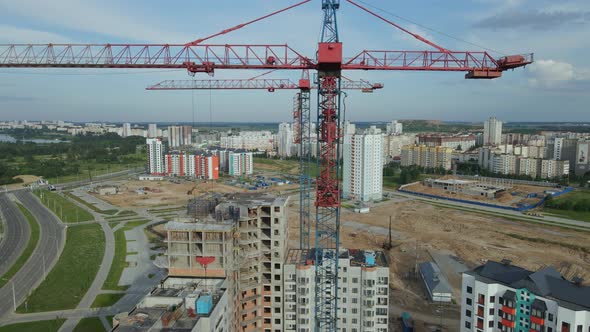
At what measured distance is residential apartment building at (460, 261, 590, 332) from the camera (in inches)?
→ 384

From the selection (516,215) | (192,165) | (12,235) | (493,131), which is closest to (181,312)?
(12,235)

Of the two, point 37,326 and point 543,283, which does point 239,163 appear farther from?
point 543,283

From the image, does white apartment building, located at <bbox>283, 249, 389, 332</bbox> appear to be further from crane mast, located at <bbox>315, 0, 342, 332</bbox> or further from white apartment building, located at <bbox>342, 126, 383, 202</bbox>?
white apartment building, located at <bbox>342, 126, 383, 202</bbox>

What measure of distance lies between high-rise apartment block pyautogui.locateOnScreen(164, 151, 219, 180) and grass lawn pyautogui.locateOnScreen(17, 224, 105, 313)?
24.8 metres

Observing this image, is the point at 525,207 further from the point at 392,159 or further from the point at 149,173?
the point at 149,173

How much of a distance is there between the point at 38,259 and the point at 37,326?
8.75 meters

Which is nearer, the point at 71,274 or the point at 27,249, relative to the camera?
the point at 71,274

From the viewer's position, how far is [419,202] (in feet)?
134

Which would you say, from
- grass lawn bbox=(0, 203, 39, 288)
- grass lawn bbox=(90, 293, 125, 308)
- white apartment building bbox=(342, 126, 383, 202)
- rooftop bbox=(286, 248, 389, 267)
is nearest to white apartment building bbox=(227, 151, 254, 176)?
white apartment building bbox=(342, 126, 383, 202)

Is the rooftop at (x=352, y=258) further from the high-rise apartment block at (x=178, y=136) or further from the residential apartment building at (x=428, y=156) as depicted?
the high-rise apartment block at (x=178, y=136)

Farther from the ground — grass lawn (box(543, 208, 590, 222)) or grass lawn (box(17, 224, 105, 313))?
grass lawn (box(543, 208, 590, 222))

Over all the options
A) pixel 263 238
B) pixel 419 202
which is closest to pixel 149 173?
pixel 419 202

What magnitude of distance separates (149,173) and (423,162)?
3984 cm

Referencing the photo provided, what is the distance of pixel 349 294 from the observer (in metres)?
12.9
